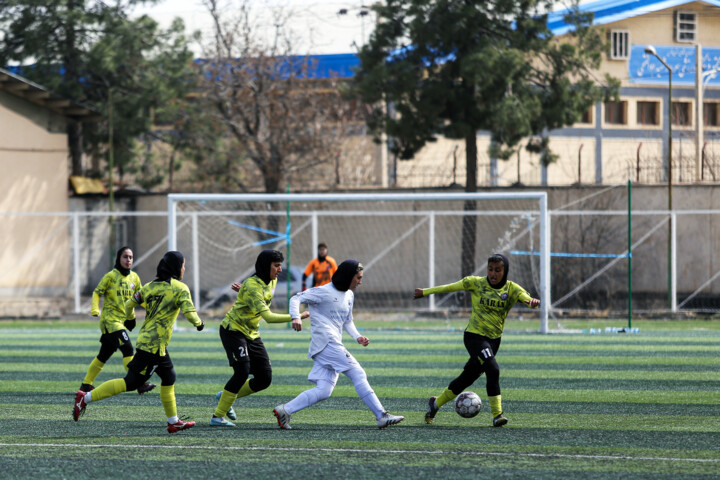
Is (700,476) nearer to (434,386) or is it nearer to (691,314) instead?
(434,386)

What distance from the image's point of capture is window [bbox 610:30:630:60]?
3183 centimetres

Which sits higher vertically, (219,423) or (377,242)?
(377,242)

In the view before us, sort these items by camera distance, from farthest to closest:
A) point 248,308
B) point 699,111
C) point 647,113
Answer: point 647,113 → point 699,111 → point 248,308

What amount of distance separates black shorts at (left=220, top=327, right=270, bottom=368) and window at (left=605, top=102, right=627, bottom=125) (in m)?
28.4

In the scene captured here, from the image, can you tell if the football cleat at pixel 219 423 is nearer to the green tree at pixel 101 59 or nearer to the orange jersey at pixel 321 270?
the orange jersey at pixel 321 270

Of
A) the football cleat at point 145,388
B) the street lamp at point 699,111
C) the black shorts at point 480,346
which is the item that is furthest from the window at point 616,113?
the black shorts at point 480,346

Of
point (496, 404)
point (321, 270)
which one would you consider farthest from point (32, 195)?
point (496, 404)

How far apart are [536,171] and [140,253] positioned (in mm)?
12945

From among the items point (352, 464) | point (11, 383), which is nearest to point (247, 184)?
point (11, 383)

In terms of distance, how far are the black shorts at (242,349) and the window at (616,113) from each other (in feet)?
93.3

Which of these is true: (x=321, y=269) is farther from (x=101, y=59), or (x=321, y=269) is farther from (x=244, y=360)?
(x=101, y=59)

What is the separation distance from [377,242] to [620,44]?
11.6m

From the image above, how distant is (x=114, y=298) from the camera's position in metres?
11.0

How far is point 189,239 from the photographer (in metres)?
29.2
